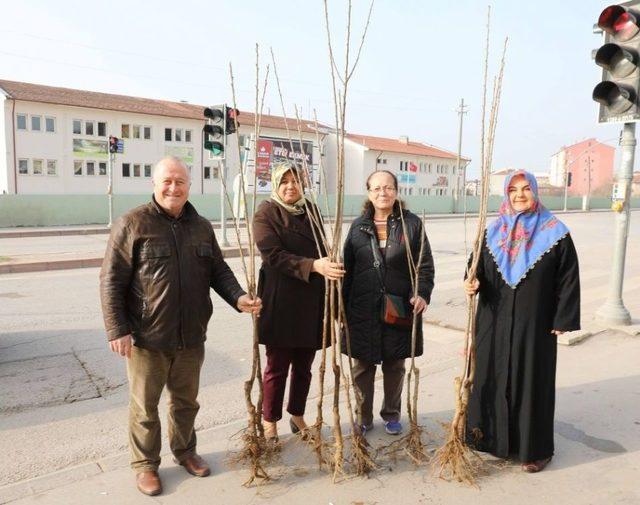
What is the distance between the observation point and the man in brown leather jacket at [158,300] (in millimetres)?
2846

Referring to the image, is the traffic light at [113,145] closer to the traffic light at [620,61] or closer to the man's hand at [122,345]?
the traffic light at [620,61]

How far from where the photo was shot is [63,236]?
19.5m

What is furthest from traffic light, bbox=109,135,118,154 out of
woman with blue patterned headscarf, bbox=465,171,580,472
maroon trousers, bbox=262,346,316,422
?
woman with blue patterned headscarf, bbox=465,171,580,472

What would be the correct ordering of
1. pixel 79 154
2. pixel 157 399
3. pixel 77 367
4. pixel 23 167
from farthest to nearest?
pixel 79 154 < pixel 23 167 < pixel 77 367 < pixel 157 399

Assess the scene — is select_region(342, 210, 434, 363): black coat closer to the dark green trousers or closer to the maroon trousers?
the maroon trousers

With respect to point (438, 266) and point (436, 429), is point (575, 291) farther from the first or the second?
point (438, 266)

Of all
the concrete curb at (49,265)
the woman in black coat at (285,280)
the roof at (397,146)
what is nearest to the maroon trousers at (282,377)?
the woman in black coat at (285,280)

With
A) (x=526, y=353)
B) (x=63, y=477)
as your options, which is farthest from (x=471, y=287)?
(x=63, y=477)

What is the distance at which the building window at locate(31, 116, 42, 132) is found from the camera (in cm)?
3672

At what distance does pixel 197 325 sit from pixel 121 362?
106 inches

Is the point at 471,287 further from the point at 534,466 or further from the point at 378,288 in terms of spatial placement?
the point at 534,466

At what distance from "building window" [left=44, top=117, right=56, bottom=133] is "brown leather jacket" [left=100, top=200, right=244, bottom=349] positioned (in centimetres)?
3929

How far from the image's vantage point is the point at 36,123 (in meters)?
36.9

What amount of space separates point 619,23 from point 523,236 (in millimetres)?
3788
